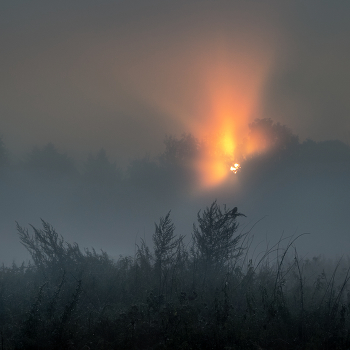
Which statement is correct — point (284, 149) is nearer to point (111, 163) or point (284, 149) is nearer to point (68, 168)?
point (111, 163)

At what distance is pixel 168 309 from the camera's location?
6348 mm

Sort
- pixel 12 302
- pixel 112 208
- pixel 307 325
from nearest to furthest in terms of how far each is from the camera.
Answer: pixel 307 325, pixel 12 302, pixel 112 208

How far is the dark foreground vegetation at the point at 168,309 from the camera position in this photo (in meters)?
5.59

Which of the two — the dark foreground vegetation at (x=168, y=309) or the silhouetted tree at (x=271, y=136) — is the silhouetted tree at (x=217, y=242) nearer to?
the dark foreground vegetation at (x=168, y=309)

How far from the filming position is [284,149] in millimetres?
43062

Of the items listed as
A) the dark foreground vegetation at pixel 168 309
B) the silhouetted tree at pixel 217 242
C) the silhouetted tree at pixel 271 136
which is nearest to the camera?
the dark foreground vegetation at pixel 168 309

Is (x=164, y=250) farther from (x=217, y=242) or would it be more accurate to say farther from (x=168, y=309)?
(x=168, y=309)

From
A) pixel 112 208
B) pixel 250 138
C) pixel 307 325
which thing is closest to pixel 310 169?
pixel 250 138

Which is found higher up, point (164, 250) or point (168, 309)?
point (164, 250)

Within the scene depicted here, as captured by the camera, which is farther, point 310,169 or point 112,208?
point 112,208

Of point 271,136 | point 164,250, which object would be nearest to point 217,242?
point 164,250

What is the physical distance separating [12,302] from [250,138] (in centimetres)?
4562

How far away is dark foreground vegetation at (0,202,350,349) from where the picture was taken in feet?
18.3

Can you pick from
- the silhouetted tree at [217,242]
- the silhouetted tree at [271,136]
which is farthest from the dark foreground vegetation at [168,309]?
the silhouetted tree at [271,136]
